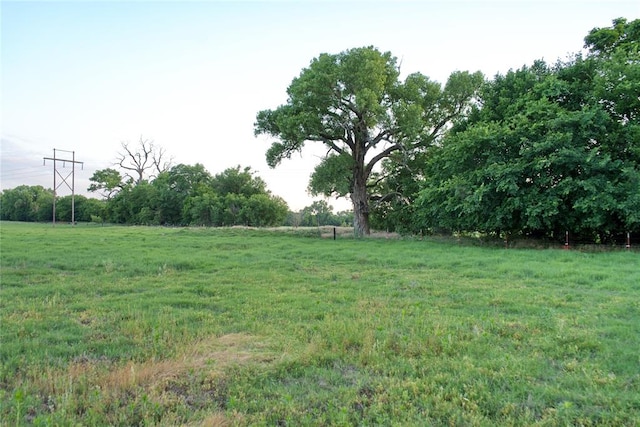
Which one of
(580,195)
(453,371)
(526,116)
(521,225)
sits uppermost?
(526,116)

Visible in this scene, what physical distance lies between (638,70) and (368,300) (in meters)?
17.0

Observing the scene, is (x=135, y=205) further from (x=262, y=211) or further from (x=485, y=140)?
(x=485, y=140)

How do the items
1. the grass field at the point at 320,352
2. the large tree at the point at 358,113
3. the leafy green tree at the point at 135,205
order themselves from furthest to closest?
the leafy green tree at the point at 135,205
the large tree at the point at 358,113
the grass field at the point at 320,352

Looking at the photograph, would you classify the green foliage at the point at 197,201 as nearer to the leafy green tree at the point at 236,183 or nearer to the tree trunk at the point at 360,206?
the leafy green tree at the point at 236,183

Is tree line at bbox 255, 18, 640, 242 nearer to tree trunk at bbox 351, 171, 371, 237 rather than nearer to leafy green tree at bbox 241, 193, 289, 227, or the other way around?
tree trunk at bbox 351, 171, 371, 237

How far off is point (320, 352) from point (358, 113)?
22.8 m

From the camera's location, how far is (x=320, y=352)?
4.41m

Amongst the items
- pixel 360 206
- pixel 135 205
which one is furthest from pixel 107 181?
pixel 360 206

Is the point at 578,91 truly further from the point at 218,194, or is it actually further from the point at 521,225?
the point at 218,194

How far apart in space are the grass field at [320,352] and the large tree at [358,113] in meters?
17.6

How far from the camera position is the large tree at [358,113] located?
24.2 m

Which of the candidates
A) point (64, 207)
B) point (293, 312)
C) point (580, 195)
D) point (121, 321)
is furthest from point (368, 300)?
point (64, 207)

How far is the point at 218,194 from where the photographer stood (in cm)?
6397

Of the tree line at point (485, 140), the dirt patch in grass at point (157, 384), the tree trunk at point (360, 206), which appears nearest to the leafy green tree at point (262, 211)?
the tree line at point (485, 140)
